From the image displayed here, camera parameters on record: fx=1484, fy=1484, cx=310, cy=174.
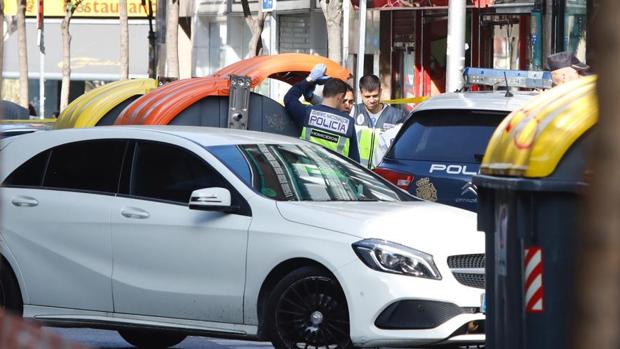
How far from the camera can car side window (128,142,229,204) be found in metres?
8.89

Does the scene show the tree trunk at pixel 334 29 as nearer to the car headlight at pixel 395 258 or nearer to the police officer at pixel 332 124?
the police officer at pixel 332 124

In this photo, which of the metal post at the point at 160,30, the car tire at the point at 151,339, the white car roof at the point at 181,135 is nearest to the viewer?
the white car roof at the point at 181,135

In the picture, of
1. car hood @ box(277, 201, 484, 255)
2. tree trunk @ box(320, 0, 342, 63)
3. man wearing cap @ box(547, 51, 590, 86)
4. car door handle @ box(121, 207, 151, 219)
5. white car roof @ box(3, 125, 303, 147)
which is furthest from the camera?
tree trunk @ box(320, 0, 342, 63)

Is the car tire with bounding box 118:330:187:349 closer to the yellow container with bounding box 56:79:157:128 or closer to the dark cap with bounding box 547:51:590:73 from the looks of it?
the dark cap with bounding box 547:51:590:73

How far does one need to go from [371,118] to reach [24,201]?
487 cm

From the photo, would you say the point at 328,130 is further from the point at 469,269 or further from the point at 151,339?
the point at 469,269

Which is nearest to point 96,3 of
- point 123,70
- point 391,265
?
point 123,70

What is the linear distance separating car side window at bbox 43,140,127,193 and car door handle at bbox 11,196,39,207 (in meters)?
0.15

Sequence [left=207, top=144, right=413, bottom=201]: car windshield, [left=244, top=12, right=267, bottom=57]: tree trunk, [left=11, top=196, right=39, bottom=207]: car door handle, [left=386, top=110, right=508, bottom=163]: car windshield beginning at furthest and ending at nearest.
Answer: [left=244, top=12, right=267, bottom=57]: tree trunk, [left=386, top=110, right=508, bottom=163]: car windshield, [left=11, top=196, right=39, bottom=207]: car door handle, [left=207, top=144, right=413, bottom=201]: car windshield

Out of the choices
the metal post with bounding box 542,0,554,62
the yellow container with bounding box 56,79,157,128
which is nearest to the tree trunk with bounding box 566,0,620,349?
the yellow container with bounding box 56,79,157,128

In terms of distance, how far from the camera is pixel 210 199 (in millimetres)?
8484

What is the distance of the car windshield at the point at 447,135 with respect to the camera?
10.8 m

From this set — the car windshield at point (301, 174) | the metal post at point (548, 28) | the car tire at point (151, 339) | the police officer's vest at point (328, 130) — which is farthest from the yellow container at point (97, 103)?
the metal post at point (548, 28)

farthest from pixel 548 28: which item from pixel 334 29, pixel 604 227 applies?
pixel 604 227
